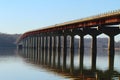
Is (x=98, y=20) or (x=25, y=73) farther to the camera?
(x=98, y=20)

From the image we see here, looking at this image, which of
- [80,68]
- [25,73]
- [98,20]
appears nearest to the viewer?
[25,73]

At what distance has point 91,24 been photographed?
90.6 metres

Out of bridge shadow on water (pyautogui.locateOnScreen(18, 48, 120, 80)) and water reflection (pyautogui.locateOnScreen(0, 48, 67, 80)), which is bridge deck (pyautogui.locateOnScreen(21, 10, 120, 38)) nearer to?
bridge shadow on water (pyautogui.locateOnScreen(18, 48, 120, 80))

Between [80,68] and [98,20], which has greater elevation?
[98,20]

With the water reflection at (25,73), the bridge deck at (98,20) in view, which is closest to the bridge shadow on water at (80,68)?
the water reflection at (25,73)

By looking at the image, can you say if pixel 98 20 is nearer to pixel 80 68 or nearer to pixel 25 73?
pixel 80 68

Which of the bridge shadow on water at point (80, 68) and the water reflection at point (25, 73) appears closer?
the water reflection at point (25, 73)

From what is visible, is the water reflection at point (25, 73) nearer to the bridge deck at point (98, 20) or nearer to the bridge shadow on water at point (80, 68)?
the bridge shadow on water at point (80, 68)

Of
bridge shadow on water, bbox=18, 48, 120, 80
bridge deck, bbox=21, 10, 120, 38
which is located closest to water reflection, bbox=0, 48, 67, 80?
bridge shadow on water, bbox=18, 48, 120, 80

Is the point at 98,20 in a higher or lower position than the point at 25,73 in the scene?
higher

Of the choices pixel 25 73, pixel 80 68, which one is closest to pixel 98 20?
pixel 80 68

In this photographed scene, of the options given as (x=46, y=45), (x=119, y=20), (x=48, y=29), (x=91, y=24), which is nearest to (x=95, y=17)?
(x=91, y=24)

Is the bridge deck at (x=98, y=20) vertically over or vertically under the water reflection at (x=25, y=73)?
over

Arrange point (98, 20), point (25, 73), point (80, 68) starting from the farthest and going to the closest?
point (98, 20), point (80, 68), point (25, 73)
